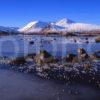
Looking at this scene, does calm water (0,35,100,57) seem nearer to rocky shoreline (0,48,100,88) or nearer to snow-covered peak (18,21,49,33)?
rocky shoreline (0,48,100,88)

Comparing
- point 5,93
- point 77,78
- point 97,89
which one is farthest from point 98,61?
point 5,93

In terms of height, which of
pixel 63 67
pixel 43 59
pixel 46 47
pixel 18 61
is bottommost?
pixel 63 67

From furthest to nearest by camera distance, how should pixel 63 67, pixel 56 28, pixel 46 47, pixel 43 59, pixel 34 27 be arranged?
pixel 34 27 < pixel 56 28 < pixel 46 47 < pixel 43 59 < pixel 63 67

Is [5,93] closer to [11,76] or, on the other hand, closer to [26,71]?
[11,76]

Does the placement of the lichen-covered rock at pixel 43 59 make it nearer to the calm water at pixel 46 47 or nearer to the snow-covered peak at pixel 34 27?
the calm water at pixel 46 47

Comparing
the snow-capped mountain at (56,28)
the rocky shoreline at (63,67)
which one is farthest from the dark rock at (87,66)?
the snow-capped mountain at (56,28)

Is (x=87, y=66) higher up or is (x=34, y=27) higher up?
(x=34, y=27)

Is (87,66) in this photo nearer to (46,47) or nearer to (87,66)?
(87,66)

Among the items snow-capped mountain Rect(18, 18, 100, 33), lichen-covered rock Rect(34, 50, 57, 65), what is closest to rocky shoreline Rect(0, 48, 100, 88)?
lichen-covered rock Rect(34, 50, 57, 65)

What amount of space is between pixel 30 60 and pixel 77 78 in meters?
5.67

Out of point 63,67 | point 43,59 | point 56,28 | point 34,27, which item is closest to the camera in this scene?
point 63,67

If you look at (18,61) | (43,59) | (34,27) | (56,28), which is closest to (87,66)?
(43,59)

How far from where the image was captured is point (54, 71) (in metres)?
15.3

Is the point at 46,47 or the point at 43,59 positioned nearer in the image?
the point at 43,59
